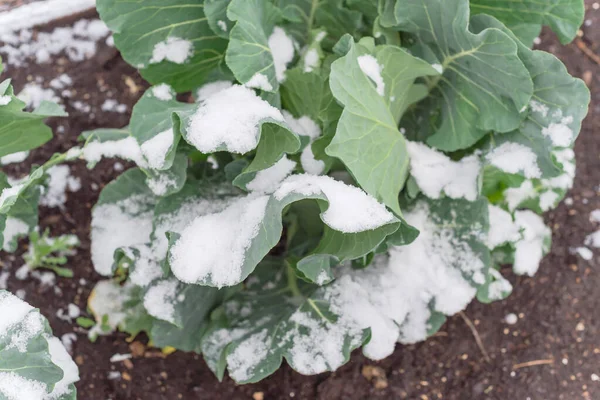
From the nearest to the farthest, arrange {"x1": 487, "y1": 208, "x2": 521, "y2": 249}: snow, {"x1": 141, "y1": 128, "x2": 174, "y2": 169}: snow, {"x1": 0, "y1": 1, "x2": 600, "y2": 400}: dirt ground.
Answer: {"x1": 141, "y1": 128, "x2": 174, "y2": 169}: snow < {"x1": 487, "y1": 208, "x2": 521, "y2": 249}: snow < {"x1": 0, "y1": 1, "x2": 600, "y2": 400}: dirt ground

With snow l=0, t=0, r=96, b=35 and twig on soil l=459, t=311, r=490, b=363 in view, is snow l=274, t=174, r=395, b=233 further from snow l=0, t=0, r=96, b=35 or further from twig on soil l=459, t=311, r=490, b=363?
snow l=0, t=0, r=96, b=35

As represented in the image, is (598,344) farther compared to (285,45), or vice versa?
(598,344)

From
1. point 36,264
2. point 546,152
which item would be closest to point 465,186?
point 546,152

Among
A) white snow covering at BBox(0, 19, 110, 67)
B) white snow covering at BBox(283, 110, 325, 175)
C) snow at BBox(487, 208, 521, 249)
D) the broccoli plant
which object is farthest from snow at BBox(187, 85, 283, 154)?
white snow covering at BBox(0, 19, 110, 67)

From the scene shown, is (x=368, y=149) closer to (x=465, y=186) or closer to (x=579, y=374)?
(x=465, y=186)

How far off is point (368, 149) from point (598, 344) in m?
1.00

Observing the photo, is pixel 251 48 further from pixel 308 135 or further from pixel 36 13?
pixel 36 13

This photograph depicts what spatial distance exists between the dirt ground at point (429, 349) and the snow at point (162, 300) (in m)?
0.37

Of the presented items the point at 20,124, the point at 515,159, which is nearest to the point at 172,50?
the point at 20,124

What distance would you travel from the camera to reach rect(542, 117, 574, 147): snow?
1391 millimetres

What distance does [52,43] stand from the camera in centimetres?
196

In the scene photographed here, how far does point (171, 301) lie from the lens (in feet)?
4.78

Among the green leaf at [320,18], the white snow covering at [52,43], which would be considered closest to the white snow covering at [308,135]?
the green leaf at [320,18]

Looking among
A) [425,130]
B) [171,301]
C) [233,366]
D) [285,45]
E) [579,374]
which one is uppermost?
[285,45]
